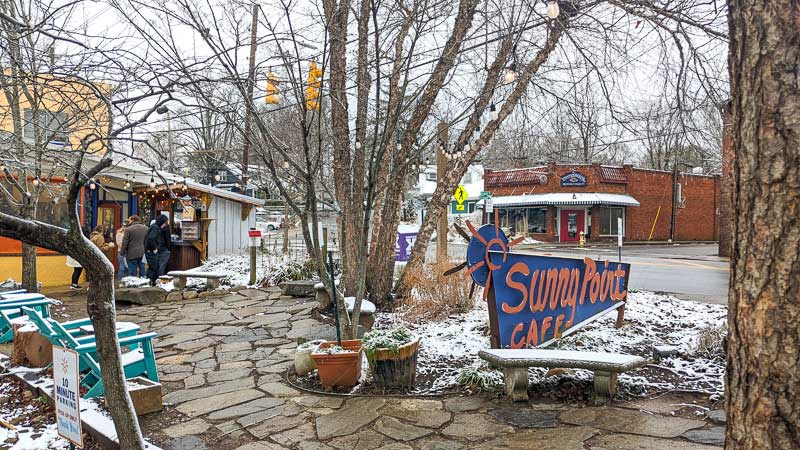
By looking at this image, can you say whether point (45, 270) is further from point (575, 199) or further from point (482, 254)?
point (575, 199)

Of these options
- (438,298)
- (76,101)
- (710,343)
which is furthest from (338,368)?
(76,101)

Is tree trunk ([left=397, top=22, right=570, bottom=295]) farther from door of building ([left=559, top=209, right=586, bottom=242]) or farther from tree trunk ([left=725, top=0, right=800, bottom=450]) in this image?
door of building ([left=559, top=209, right=586, bottom=242])

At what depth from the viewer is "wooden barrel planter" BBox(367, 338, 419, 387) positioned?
4884mm

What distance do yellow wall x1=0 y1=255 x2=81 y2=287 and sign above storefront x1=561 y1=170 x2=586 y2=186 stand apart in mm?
26736

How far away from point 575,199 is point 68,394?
30.9 metres

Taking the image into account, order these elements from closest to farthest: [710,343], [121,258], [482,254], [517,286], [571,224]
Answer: [482,254]
[517,286]
[710,343]
[121,258]
[571,224]

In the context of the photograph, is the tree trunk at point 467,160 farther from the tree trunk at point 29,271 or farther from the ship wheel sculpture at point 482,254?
the tree trunk at point 29,271

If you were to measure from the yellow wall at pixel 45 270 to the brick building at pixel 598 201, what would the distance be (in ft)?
75.6

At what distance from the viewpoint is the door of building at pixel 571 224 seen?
3256 cm

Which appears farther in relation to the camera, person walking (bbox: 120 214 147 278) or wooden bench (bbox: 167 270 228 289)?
person walking (bbox: 120 214 147 278)

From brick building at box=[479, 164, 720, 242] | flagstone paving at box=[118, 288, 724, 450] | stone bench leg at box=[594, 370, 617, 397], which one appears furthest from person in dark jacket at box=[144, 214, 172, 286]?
brick building at box=[479, 164, 720, 242]

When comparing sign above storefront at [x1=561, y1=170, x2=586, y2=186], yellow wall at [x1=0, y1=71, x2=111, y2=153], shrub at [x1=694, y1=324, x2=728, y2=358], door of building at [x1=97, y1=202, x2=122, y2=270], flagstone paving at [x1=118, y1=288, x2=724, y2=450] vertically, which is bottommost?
flagstone paving at [x1=118, y1=288, x2=724, y2=450]

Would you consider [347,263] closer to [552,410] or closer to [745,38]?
[552,410]

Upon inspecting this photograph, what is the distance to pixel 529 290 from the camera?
5.56 meters
